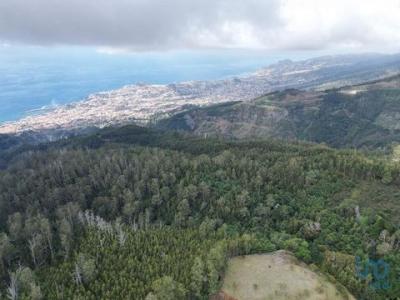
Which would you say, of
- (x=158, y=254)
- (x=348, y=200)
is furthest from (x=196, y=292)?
(x=348, y=200)

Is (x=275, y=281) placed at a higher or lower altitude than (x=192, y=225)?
higher

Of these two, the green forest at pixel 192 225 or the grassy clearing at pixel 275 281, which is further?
the green forest at pixel 192 225

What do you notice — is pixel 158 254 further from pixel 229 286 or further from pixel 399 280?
pixel 399 280

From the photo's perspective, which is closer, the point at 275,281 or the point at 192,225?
the point at 275,281

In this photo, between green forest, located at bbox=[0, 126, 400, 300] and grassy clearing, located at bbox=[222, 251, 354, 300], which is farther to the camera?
green forest, located at bbox=[0, 126, 400, 300]
